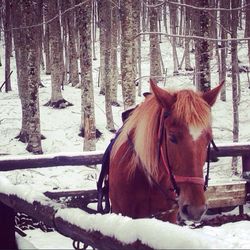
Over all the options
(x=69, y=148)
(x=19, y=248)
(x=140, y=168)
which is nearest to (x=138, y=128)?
(x=140, y=168)

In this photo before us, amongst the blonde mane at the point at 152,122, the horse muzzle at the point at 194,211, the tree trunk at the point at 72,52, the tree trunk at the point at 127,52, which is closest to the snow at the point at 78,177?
the horse muzzle at the point at 194,211

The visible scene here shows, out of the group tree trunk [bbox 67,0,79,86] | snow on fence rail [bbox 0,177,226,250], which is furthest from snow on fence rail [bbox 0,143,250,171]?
tree trunk [bbox 67,0,79,86]

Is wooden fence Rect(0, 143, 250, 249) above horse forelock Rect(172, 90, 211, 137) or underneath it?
underneath

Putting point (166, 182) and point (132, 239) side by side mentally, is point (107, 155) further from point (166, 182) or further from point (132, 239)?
point (132, 239)

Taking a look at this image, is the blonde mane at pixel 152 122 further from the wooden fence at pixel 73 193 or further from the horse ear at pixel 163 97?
the wooden fence at pixel 73 193

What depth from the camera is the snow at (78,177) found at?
5.95 feet

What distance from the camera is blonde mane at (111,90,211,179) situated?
119 inches

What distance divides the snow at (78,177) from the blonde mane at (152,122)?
20.1 inches

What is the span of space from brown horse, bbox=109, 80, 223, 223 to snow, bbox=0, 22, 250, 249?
0.41m

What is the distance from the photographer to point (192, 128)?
2.93 metres

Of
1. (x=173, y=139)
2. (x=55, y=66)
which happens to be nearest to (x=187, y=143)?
(x=173, y=139)

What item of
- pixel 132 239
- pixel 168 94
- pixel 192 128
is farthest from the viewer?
pixel 168 94

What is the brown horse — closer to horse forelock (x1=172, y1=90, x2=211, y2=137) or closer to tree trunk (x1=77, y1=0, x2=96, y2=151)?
horse forelock (x1=172, y1=90, x2=211, y2=137)

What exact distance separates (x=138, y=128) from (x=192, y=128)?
0.75 metres
